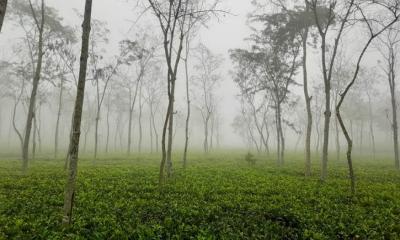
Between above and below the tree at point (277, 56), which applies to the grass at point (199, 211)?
below

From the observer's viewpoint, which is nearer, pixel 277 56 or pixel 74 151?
pixel 74 151

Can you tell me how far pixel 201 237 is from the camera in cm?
723

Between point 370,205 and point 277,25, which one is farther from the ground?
point 277,25

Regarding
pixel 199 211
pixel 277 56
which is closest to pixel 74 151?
Answer: pixel 199 211

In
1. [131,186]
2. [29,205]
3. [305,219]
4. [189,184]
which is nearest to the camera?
[305,219]

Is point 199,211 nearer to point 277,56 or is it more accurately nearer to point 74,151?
Result: point 74,151

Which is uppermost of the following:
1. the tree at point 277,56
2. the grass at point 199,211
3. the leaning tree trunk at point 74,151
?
the tree at point 277,56

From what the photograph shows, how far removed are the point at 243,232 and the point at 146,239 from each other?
2709 mm

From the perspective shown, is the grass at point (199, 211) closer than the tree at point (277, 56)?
Yes

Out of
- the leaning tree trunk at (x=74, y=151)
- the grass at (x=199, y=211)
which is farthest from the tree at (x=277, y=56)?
the leaning tree trunk at (x=74, y=151)

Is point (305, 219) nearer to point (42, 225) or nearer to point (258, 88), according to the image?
point (42, 225)

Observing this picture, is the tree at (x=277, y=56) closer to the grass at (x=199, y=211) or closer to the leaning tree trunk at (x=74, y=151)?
the grass at (x=199, y=211)

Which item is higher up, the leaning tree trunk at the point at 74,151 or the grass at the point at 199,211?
the leaning tree trunk at the point at 74,151

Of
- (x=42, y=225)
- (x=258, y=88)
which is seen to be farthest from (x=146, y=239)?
(x=258, y=88)
